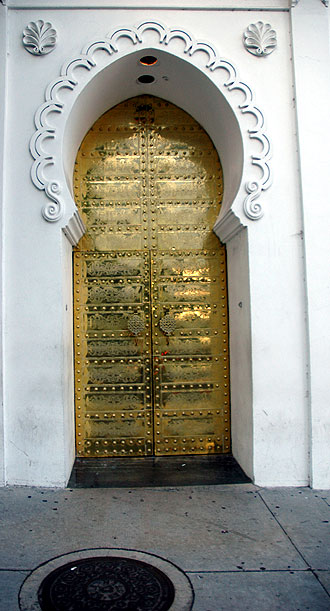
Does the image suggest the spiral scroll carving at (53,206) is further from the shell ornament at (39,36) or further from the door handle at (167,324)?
the door handle at (167,324)

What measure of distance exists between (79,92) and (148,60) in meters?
0.77

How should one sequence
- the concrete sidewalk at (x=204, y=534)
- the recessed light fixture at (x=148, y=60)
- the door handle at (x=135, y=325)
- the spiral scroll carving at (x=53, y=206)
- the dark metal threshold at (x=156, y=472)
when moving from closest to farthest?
1. the concrete sidewalk at (x=204, y=534)
2. the spiral scroll carving at (x=53, y=206)
3. the dark metal threshold at (x=156, y=472)
4. the recessed light fixture at (x=148, y=60)
5. the door handle at (x=135, y=325)

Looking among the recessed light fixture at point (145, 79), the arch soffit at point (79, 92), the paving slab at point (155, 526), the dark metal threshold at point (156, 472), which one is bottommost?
the paving slab at point (155, 526)

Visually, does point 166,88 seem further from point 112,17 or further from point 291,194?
point 291,194

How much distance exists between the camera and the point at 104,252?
16.9ft

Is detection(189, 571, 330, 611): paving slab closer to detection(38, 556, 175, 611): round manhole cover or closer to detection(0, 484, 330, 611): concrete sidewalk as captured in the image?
detection(0, 484, 330, 611): concrete sidewalk

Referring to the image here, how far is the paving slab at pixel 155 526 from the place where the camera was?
3178 mm

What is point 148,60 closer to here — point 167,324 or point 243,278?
point 243,278

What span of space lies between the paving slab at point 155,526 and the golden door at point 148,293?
859 mm

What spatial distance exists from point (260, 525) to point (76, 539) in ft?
4.24

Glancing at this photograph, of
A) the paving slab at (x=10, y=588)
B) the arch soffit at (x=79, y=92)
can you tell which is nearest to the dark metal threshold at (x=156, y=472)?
the paving slab at (x=10, y=588)

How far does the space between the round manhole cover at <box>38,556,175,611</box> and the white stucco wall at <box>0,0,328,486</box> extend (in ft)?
4.52

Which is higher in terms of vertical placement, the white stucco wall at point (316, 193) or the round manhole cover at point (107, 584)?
the white stucco wall at point (316, 193)

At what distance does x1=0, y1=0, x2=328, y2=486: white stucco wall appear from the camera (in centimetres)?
436
